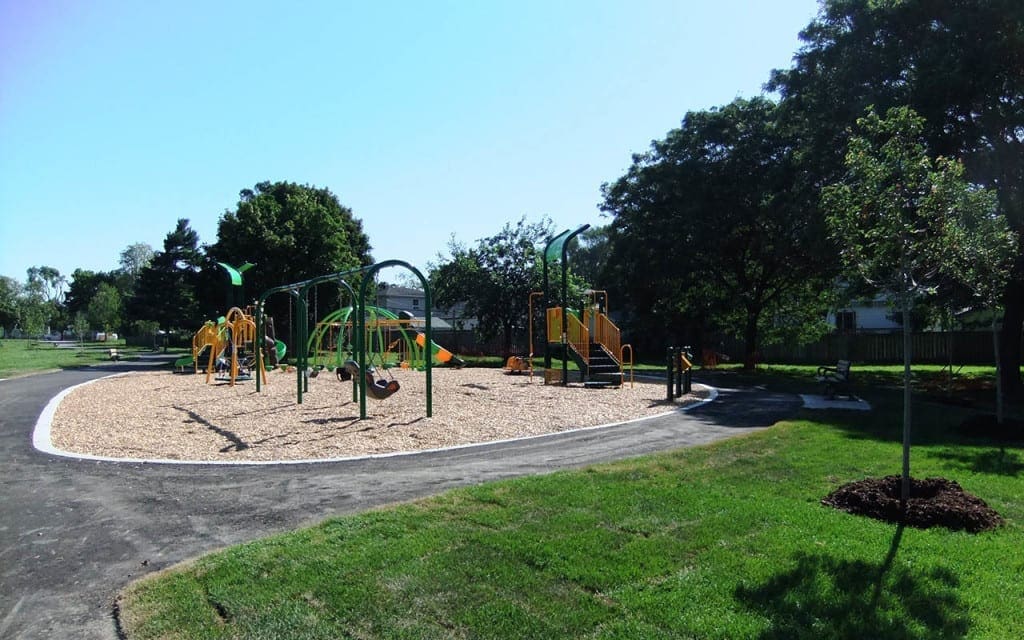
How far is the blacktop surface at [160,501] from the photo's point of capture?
14.5ft

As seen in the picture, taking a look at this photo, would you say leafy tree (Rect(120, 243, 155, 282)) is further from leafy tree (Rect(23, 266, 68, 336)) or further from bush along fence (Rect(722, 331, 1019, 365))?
bush along fence (Rect(722, 331, 1019, 365))

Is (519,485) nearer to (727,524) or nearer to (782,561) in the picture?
(727,524)

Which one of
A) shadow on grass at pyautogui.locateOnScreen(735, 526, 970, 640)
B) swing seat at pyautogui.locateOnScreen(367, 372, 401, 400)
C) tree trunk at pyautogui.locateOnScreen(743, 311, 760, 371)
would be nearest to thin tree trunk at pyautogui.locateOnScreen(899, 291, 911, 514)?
shadow on grass at pyautogui.locateOnScreen(735, 526, 970, 640)

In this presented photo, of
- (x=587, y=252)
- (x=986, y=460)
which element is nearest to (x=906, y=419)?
(x=986, y=460)

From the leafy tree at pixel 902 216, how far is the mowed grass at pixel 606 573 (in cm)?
122

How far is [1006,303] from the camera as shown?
17.7m

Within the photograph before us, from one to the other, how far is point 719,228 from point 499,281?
1252 centimetres

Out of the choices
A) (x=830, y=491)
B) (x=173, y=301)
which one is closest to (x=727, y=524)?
(x=830, y=491)

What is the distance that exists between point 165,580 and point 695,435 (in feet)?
25.6

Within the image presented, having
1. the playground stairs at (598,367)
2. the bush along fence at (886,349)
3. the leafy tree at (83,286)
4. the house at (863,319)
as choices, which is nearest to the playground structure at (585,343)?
the playground stairs at (598,367)

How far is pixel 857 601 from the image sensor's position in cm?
379

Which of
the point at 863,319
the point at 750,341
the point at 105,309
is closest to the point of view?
the point at 750,341

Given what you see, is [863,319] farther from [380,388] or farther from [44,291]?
[44,291]

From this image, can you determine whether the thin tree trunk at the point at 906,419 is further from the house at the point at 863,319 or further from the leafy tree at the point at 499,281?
the house at the point at 863,319
